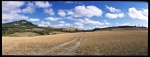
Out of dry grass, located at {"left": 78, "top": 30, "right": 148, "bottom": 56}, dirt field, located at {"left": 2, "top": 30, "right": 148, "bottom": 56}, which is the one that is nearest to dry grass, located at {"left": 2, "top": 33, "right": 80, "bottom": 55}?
dirt field, located at {"left": 2, "top": 30, "right": 148, "bottom": 56}

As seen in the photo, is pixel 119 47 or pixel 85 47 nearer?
pixel 119 47

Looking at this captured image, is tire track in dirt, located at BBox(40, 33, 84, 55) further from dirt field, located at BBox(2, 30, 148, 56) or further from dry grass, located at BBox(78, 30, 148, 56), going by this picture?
dry grass, located at BBox(78, 30, 148, 56)

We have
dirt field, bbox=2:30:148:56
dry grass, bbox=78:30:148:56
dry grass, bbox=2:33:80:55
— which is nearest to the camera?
dry grass, bbox=78:30:148:56

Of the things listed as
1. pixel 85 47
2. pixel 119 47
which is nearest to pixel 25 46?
pixel 85 47

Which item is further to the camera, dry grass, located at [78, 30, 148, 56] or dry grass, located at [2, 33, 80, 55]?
dry grass, located at [2, 33, 80, 55]

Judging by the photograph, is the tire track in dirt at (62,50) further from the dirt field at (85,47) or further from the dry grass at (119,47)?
the dry grass at (119,47)

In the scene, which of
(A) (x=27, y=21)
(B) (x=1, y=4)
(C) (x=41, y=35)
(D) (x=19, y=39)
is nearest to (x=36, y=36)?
(C) (x=41, y=35)

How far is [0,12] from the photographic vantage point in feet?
30.8

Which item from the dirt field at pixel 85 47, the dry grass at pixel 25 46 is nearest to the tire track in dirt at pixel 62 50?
the dirt field at pixel 85 47

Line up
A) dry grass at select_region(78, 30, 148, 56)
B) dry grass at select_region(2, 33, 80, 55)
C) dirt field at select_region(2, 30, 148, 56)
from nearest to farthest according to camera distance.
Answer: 1. dry grass at select_region(78, 30, 148, 56)
2. dirt field at select_region(2, 30, 148, 56)
3. dry grass at select_region(2, 33, 80, 55)

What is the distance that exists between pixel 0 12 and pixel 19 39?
55.0 ft

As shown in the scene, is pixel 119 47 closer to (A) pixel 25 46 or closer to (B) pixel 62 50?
(B) pixel 62 50

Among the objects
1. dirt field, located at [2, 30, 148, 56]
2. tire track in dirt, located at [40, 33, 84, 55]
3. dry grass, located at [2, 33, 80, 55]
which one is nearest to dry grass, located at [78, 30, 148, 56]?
dirt field, located at [2, 30, 148, 56]

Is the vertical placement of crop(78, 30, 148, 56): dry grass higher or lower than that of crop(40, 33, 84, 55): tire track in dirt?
higher
